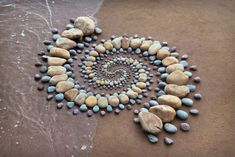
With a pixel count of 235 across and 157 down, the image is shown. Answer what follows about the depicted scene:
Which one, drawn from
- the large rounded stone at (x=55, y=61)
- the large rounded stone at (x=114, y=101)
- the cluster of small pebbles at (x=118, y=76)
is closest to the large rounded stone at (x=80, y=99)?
the cluster of small pebbles at (x=118, y=76)

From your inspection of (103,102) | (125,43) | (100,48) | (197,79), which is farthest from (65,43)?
(197,79)

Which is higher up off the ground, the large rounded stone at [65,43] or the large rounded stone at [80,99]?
the large rounded stone at [65,43]

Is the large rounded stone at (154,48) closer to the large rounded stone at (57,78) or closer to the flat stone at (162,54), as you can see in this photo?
the flat stone at (162,54)

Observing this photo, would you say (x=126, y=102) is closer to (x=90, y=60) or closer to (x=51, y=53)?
(x=90, y=60)

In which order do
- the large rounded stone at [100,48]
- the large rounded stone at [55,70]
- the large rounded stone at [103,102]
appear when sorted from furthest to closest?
the large rounded stone at [100,48]
the large rounded stone at [55,70]
the large rounded stone at [103,102]

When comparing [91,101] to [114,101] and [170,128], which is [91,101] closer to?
[114,101]
